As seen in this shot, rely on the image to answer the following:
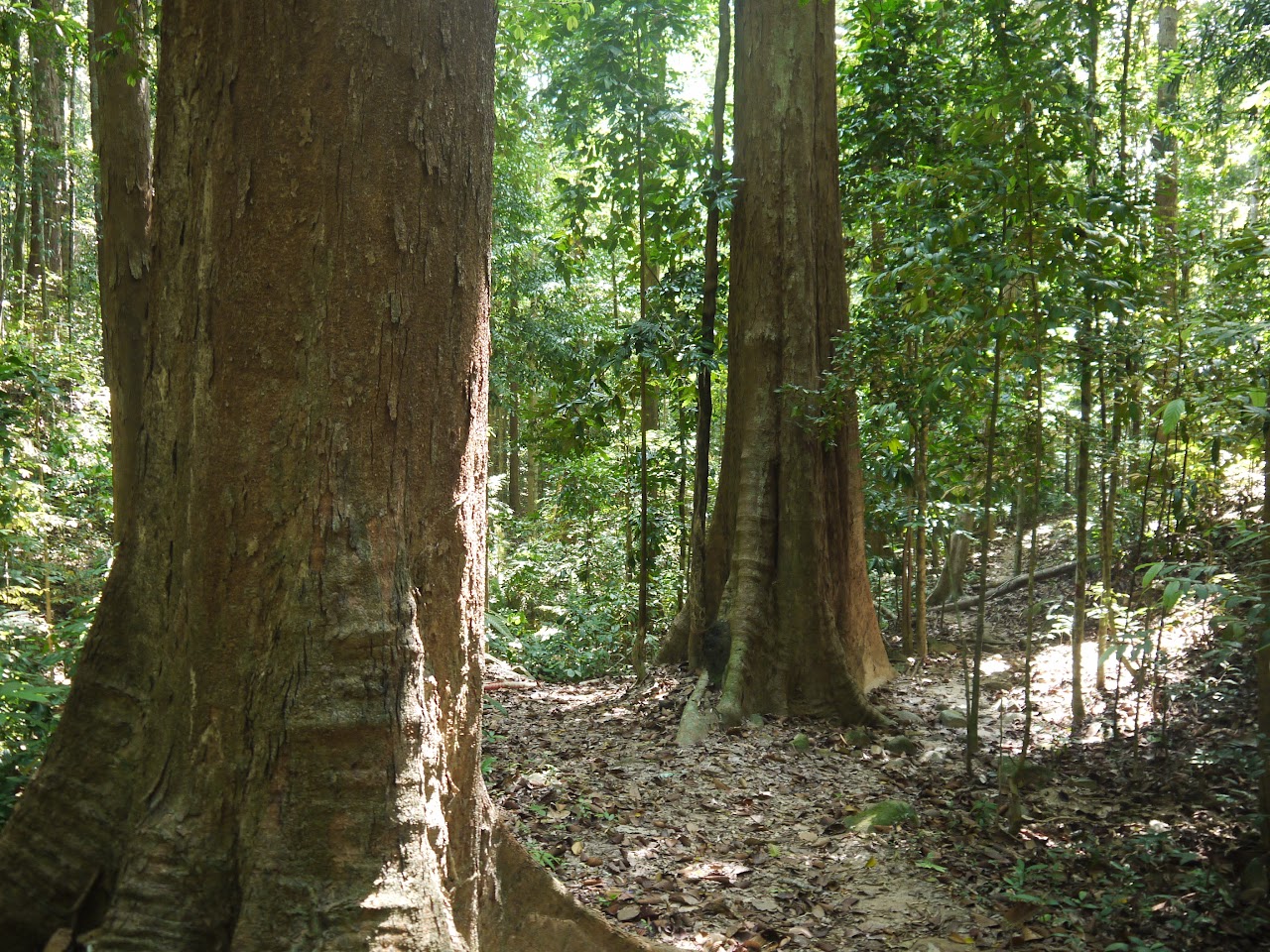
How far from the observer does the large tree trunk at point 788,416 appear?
20.8 feet

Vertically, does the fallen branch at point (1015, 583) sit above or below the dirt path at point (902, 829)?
above

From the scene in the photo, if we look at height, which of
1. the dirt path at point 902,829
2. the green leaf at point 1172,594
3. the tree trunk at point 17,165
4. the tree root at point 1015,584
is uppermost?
the tree trunk at point 17,165

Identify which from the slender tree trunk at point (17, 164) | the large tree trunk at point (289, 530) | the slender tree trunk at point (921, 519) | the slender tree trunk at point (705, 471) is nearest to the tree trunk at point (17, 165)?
the slender tree trunk at point (17, 164)

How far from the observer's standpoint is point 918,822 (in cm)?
448

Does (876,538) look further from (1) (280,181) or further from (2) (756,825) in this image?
(1) (280,181)

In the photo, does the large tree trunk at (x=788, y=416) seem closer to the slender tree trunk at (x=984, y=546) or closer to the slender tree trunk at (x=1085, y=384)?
the slender tree trunk at (x=984, y=546)

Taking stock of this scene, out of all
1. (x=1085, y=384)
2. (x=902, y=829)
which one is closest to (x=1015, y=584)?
(x=1085, y=384)

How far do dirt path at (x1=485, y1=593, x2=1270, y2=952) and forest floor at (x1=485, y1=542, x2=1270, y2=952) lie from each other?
0.01m

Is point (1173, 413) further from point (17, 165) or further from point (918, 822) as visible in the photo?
point (17, 165)

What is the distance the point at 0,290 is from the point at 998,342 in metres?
11.7

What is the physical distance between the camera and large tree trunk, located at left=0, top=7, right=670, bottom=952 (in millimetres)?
2045

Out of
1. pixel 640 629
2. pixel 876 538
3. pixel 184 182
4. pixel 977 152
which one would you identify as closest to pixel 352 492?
pixel 184 182

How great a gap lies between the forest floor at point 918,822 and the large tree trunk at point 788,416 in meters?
0.57

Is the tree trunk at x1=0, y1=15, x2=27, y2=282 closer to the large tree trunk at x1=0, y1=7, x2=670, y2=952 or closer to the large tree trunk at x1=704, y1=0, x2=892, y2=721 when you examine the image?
the large tree trunk at x1=704, y1=0, x2=892, y2=721
